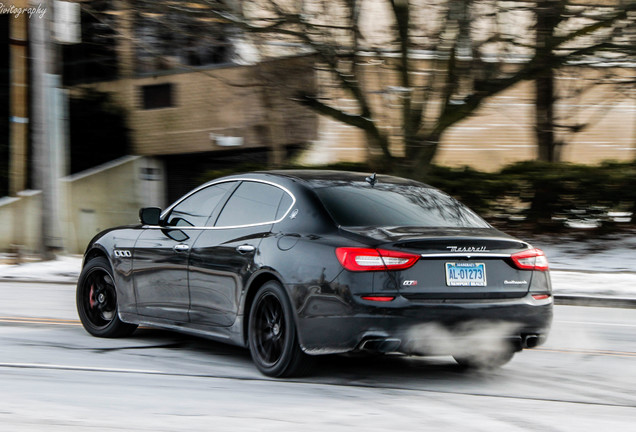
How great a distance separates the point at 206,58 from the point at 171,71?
4.46 ft

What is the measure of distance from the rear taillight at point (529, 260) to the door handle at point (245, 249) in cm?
183

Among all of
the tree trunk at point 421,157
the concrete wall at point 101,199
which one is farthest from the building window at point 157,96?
the tree trunk at point 421,157

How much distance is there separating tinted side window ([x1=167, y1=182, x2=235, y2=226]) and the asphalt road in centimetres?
108

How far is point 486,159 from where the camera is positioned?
2605 centimetres

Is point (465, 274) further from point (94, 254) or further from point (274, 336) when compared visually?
point (94, 254)

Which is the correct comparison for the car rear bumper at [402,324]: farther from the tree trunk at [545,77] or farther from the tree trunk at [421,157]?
the tree trunk at [421,157]

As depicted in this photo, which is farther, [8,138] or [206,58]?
[206,58]

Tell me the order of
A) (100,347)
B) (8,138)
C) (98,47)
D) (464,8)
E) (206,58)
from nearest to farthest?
(100,347)
(464,8)
(8,138)
(206,58)
(98,47)

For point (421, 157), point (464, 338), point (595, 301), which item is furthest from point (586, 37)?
point (464, 338)

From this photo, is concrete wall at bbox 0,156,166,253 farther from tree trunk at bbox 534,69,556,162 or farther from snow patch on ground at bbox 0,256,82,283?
tree trunk at bbox 534,69,556,162

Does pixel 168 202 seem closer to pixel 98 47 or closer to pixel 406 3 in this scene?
pixel 98 47

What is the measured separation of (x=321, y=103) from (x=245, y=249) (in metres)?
10.5

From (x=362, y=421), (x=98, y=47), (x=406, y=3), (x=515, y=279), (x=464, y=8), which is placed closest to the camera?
(x=362, y=421)

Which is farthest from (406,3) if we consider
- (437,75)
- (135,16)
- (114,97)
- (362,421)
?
(114,97)
